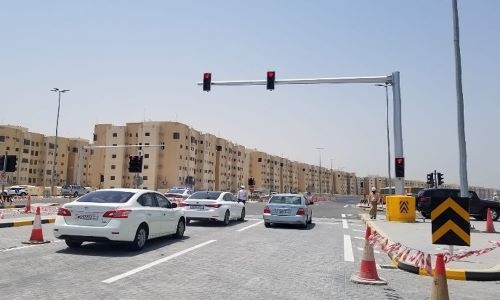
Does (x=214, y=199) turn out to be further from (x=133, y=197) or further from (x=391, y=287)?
(x=391, y=287)

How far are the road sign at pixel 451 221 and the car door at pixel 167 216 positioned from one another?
23.1 feet

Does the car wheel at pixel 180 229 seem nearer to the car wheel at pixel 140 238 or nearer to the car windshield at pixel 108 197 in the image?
the car wheel at pixel 140 238

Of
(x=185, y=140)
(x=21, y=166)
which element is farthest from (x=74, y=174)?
(x=185, y=140)

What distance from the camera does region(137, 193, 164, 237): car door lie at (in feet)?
35.8

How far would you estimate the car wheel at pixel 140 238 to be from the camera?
33.6 feet

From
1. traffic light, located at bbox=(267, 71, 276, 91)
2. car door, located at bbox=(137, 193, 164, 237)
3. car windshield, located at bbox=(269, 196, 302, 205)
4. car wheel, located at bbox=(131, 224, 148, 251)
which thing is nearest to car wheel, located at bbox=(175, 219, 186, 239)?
car door, located at bbox=(137, 193, 164, 237)

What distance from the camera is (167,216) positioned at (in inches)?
481

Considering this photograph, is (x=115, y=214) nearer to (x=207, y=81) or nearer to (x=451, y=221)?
(x=451, y=221)

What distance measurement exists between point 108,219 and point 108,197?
98 centimetres

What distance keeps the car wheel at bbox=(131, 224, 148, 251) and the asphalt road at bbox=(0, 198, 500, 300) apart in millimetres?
278

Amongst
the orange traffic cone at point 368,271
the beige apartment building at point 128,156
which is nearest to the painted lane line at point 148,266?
the orange traffic cone at point 368,271

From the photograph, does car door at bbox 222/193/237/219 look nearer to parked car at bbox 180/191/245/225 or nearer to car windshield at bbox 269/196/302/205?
parked car at bbox 180/191/245/225

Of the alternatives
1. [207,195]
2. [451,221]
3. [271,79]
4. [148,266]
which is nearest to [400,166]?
[271,79]

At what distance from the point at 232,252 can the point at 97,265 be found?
3287 millimetres
